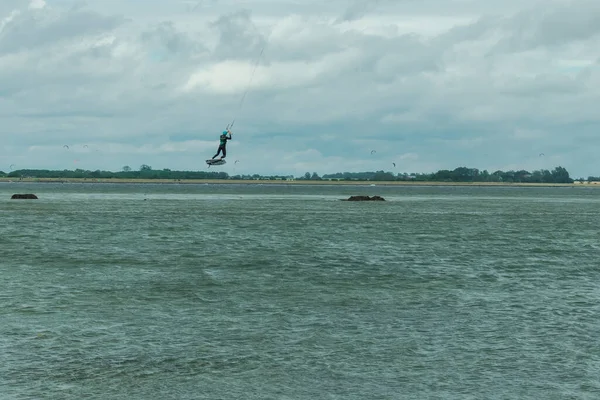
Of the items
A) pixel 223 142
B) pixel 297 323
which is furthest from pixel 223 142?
pixel 297 323

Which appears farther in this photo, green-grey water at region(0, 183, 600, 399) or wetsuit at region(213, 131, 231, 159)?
wetsuit at region(213, 131, 231, 159)

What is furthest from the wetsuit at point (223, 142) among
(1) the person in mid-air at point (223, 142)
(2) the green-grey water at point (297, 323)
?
(2) the green-grey water at point (297, 323)

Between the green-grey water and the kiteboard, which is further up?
the kiteboard

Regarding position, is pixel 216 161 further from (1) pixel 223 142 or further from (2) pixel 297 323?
(2) pixel 297 323

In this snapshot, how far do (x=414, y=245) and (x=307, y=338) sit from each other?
43493 millimetres

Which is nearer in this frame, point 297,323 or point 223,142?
point 297,323

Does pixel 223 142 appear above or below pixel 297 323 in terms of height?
above

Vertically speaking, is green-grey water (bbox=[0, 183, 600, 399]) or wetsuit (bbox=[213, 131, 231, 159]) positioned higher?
wetsuit (bbox=[213, 131, 231, 159])

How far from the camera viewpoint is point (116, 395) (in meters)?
21.0

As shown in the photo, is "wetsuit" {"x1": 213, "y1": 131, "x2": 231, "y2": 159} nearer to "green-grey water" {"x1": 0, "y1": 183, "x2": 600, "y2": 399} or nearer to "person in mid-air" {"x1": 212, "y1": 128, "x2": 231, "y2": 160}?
"person in mid-air" {"x1": 212, "y1": 128, "x2": 231, "y2": 160}

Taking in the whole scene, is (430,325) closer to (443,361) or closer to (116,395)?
(443,361)

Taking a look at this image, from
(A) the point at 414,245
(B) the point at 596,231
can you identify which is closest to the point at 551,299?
(A) the point at 414,245

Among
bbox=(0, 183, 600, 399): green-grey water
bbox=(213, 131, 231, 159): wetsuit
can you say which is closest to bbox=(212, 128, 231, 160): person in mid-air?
bbox=(213, 131, 231, 159): wetsuit

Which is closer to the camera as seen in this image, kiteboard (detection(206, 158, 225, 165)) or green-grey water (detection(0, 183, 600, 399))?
green-grey water (detection(0, 183, 600, 399))
